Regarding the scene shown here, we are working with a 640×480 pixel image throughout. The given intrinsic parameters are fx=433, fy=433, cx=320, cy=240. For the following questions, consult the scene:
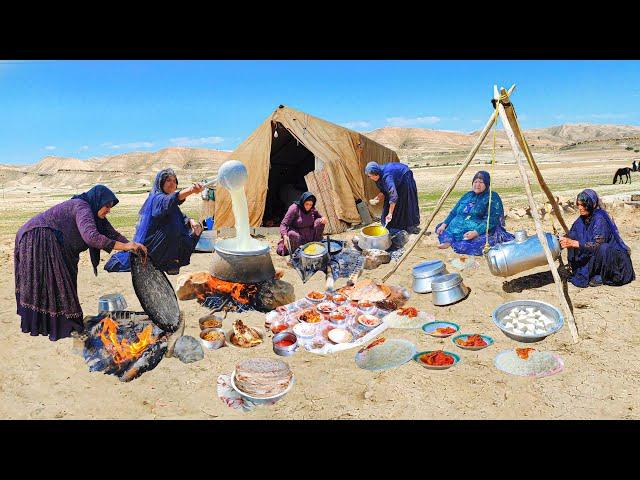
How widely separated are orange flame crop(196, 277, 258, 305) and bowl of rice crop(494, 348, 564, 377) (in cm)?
253

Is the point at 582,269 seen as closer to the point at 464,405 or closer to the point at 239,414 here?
the point at 464,405

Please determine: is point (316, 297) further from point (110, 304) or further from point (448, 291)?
point (110, 304)

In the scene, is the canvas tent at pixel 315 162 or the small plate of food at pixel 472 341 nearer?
the small plate of food at pixel 472 341

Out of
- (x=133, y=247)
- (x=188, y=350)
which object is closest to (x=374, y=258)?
(x=188, y=350)

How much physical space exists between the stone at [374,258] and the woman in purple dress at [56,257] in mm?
3096

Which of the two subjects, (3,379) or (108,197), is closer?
(3,379)

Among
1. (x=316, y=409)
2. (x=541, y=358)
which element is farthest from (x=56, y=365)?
(x=541, y=358)

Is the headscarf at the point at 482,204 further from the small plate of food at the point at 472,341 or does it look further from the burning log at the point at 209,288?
the burning log at the point at 209,288

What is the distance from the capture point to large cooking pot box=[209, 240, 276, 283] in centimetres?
448

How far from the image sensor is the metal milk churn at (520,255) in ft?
15.2

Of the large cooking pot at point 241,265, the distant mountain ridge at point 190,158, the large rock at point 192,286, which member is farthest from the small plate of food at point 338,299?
the distant mountain ridge at point 190,158

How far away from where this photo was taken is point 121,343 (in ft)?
12.3
